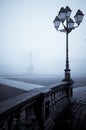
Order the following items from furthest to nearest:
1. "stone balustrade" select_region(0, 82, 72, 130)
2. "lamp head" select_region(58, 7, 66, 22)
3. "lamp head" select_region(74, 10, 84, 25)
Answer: "lamp head" select_region(74, 10, 84, 25) → "lamp head" select_region(58, 7, 66, 22) → "stone balustrade" select_region(0, 82, 72, 130)

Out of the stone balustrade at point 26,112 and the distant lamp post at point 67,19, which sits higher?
the distant lamp post at point 67,19

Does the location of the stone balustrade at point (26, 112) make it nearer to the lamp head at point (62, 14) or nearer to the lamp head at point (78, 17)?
the lamp head at point (62, 14)

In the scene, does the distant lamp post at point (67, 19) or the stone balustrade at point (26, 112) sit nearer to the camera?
the stone balustrade at point (26, 112)

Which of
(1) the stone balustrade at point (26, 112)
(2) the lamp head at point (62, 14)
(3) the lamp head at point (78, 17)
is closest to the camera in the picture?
(1) the stone balustrade at point (26, 112)

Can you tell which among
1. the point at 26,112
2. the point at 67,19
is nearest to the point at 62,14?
the point at 67,19

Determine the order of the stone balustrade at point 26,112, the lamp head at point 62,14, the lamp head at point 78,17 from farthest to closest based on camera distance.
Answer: the lamp head at point 78,17 < the lamp head at point 62,14 < the stone balustrade at point 26,112

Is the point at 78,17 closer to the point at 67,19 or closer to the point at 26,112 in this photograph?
the point at 67,19

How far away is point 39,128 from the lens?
441cm

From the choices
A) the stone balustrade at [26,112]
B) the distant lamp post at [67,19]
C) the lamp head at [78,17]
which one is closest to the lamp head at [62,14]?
the distant lamp post at [67,19]

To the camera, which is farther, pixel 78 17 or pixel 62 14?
pixel 78 17

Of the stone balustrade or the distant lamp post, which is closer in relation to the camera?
the stone balustrade

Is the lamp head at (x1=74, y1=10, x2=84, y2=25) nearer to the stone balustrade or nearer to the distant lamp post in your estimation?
the distant lamp post

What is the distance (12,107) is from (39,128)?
1.96 meters

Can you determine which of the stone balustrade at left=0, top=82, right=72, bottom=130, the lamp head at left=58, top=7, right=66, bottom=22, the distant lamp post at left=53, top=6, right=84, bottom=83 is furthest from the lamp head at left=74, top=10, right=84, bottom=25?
the stone balustrade at left=0, top=82, right=72, bottom=130
